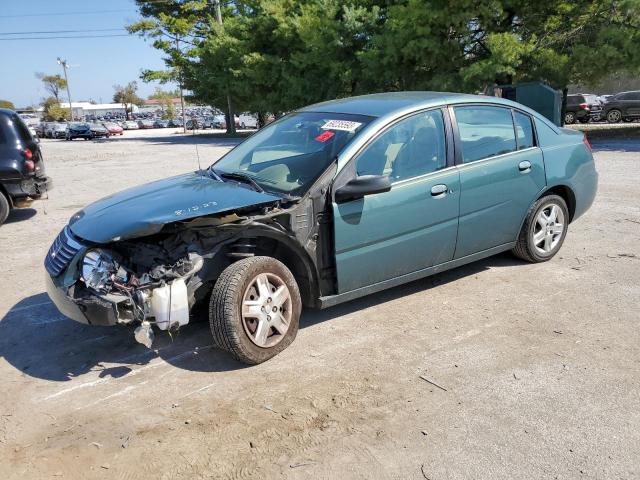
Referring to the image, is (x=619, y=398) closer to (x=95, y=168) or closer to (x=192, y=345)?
(x=192, y=345)

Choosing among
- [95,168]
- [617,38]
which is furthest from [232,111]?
[617,38]

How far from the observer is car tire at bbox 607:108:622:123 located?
27391 mm

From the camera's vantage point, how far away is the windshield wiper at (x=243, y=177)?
3983mm

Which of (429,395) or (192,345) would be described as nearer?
(429,395)

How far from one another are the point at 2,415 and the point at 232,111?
35.7 metres

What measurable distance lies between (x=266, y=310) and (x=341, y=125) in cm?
159

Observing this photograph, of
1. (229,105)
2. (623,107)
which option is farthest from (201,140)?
(623,107)

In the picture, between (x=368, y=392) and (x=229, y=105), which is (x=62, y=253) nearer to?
(x=368, y=392)

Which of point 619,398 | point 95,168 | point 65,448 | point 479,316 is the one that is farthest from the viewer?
point 95,168

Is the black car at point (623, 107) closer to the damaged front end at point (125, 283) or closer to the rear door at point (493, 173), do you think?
the rear door at point (493, 173)

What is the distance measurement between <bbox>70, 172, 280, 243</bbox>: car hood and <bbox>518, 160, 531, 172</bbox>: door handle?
238 centimetres

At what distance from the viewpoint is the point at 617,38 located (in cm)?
1670

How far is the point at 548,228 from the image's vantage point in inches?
208

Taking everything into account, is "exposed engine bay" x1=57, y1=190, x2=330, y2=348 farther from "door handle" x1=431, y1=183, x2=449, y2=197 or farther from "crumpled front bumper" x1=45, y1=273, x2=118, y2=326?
"door handle" x1=431, y1=183, x2=449, y2=197
